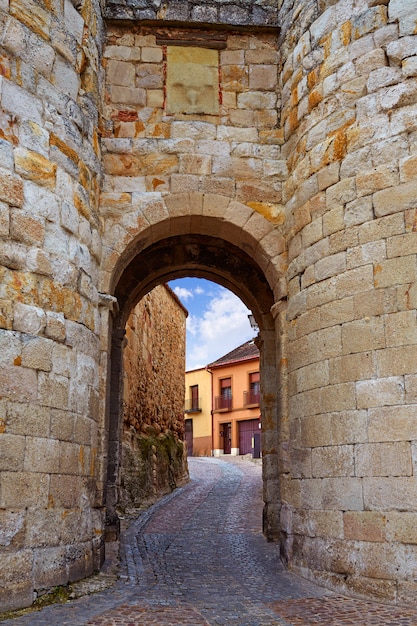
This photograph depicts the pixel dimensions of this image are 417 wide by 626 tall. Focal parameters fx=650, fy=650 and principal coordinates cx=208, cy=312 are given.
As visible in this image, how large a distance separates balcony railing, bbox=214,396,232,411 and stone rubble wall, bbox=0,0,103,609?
2339 centimetres

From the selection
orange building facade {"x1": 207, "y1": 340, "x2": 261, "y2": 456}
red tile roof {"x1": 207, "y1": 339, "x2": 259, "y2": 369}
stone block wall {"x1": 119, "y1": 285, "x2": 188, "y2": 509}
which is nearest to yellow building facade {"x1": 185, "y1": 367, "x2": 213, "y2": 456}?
orange building facade {"x1": 207, "y1": 340, "x2": 261, "y2": 456}

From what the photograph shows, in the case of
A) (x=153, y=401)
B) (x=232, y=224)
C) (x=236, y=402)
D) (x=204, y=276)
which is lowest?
(x=153, y=401)

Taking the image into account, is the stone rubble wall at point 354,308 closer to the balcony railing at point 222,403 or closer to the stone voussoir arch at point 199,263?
the stone voussoir arch at point 199,263

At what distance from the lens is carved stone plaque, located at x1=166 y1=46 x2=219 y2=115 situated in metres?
6.73

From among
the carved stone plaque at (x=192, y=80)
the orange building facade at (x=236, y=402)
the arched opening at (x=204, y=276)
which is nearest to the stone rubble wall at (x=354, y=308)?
the carved stone plaque at (x=192, y=80)

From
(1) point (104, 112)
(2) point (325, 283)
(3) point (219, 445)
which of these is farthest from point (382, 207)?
(3) point (219, 445)

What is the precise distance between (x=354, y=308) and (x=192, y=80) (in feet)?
10.5

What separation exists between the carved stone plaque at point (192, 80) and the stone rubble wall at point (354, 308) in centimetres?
107

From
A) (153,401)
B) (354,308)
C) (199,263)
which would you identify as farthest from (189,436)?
(354,308)

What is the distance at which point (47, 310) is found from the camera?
16.4 feet

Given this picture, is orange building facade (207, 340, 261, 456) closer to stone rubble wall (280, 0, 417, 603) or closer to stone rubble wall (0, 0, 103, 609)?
stone rubble wall (280, 0, 417, 603)

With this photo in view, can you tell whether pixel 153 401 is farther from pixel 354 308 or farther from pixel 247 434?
pixel 247 434

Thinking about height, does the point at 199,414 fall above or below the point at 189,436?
above

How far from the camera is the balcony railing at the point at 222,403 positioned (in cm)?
2899
